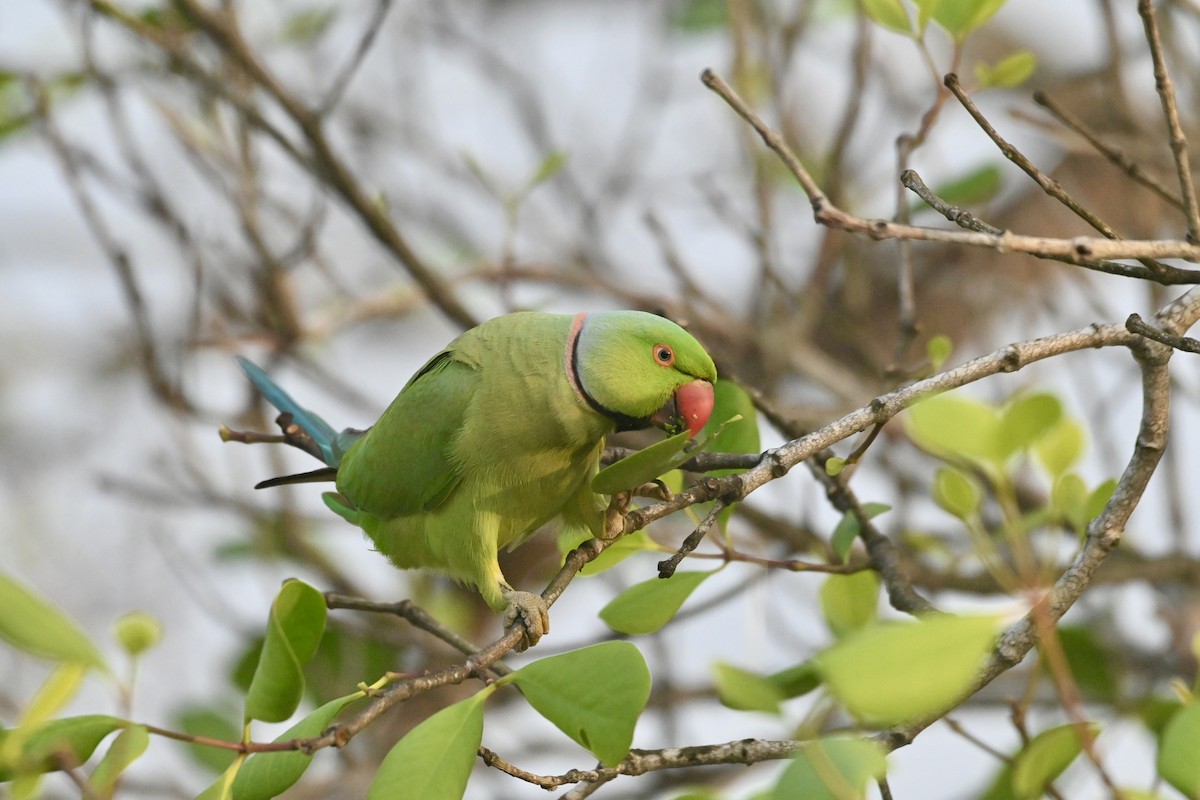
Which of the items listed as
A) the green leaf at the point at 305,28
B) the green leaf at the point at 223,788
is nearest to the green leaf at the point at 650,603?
the green leaf at the point at 223,788

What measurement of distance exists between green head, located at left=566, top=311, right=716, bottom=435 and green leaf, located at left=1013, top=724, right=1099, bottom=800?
0.89 m

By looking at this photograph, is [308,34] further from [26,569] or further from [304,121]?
[26,569]

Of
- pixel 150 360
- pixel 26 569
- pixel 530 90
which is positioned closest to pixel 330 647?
pixel 150 360

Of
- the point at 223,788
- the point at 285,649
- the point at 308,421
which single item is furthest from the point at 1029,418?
the point at 308,421

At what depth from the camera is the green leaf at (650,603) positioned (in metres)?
1.62

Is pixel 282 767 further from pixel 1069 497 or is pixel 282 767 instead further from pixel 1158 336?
pixel 1069 497

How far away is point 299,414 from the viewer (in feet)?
8.79

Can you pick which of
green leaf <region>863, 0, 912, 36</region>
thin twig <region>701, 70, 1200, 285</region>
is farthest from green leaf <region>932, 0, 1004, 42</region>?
thin twig <region>701, 70, 1200, 285</region>

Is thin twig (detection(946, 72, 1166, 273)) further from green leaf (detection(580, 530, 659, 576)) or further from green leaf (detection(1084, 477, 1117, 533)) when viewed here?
green leaf (detection(580, 530, 659, 576))

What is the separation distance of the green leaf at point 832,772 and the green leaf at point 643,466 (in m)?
0.44

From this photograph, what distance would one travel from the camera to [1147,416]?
4.42ft

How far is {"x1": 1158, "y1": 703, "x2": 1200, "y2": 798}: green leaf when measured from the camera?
1052 mm

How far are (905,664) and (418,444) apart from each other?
1.47 m

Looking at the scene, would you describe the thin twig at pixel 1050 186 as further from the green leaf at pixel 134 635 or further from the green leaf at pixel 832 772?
the green leaf at pixel 134 635
